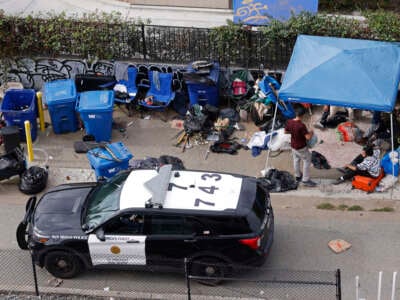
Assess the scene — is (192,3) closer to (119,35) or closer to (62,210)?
(119,35)

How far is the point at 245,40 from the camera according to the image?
17.6m

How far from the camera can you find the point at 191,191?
458 inches

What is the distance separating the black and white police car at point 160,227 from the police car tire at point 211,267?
0.02 metres

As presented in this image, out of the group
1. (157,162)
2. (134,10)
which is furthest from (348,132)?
(134,10)

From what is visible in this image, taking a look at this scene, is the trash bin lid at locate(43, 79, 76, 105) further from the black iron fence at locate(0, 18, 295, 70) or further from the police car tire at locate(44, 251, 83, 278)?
the police car tire at locate(44, 251, 83, 278)

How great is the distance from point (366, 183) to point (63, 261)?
611 cm

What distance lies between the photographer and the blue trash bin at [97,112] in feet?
52.5

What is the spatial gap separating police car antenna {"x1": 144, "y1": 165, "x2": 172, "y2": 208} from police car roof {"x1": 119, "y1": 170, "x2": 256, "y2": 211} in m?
0.04

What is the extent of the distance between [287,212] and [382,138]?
3236 mm

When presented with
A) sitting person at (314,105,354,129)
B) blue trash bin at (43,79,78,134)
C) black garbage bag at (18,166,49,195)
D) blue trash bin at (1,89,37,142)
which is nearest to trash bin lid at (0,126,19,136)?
blue trash bin at (1,89,37,142)

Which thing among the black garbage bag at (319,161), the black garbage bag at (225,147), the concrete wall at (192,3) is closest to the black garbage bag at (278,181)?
the black garbage bag at (319,161)

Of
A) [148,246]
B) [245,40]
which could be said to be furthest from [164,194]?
[245,40]

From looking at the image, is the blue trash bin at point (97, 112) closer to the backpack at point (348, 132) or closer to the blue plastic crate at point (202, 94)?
the blue plastic crate at point (202, 94)

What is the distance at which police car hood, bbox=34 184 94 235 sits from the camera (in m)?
11.6
